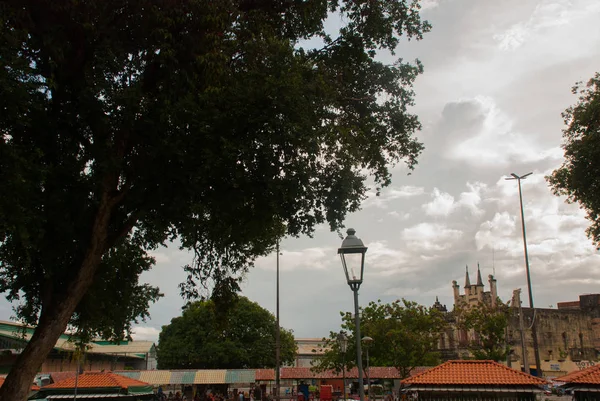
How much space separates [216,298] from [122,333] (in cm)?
369

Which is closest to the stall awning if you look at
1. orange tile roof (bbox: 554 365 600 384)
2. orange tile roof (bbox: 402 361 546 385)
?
orange tile roof (bbox: 402 361 546 385)

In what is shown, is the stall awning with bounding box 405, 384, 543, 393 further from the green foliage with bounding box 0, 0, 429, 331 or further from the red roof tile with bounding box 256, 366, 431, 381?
the red roof tile with bounding box 256, 366, 431, 381

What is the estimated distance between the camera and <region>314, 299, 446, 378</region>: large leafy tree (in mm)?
35750

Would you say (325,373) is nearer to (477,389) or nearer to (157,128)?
(477,389)

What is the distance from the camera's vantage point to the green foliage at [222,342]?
169ft

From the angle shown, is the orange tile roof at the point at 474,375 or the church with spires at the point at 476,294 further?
the church with spires at the point at 476,294

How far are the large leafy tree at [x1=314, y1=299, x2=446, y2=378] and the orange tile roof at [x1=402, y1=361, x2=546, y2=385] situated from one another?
63.1 ft

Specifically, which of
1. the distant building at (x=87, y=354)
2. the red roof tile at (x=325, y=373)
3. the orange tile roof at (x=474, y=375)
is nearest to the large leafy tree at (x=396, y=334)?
the red roof tile at (x=325, y=373)

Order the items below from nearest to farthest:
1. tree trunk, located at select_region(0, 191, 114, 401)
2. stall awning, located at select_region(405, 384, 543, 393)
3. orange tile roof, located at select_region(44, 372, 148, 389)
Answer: tree trunk, located at select_region(0, 191, 114, 401) → stall awning, located at select_region(405, 384, 543, 393) → orange tile roof, located at select_region(44, 372, 148, 389)

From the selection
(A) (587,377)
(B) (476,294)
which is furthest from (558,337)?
(A) (587,377)

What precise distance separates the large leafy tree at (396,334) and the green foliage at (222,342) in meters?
15.5

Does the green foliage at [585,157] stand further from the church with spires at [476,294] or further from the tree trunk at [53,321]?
the church with spires at [476,294]

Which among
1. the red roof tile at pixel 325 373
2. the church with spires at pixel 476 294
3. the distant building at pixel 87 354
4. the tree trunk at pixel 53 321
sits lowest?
the red roof tile at pixel 325 373

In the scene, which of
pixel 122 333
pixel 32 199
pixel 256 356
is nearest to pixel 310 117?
pixel 32 199
